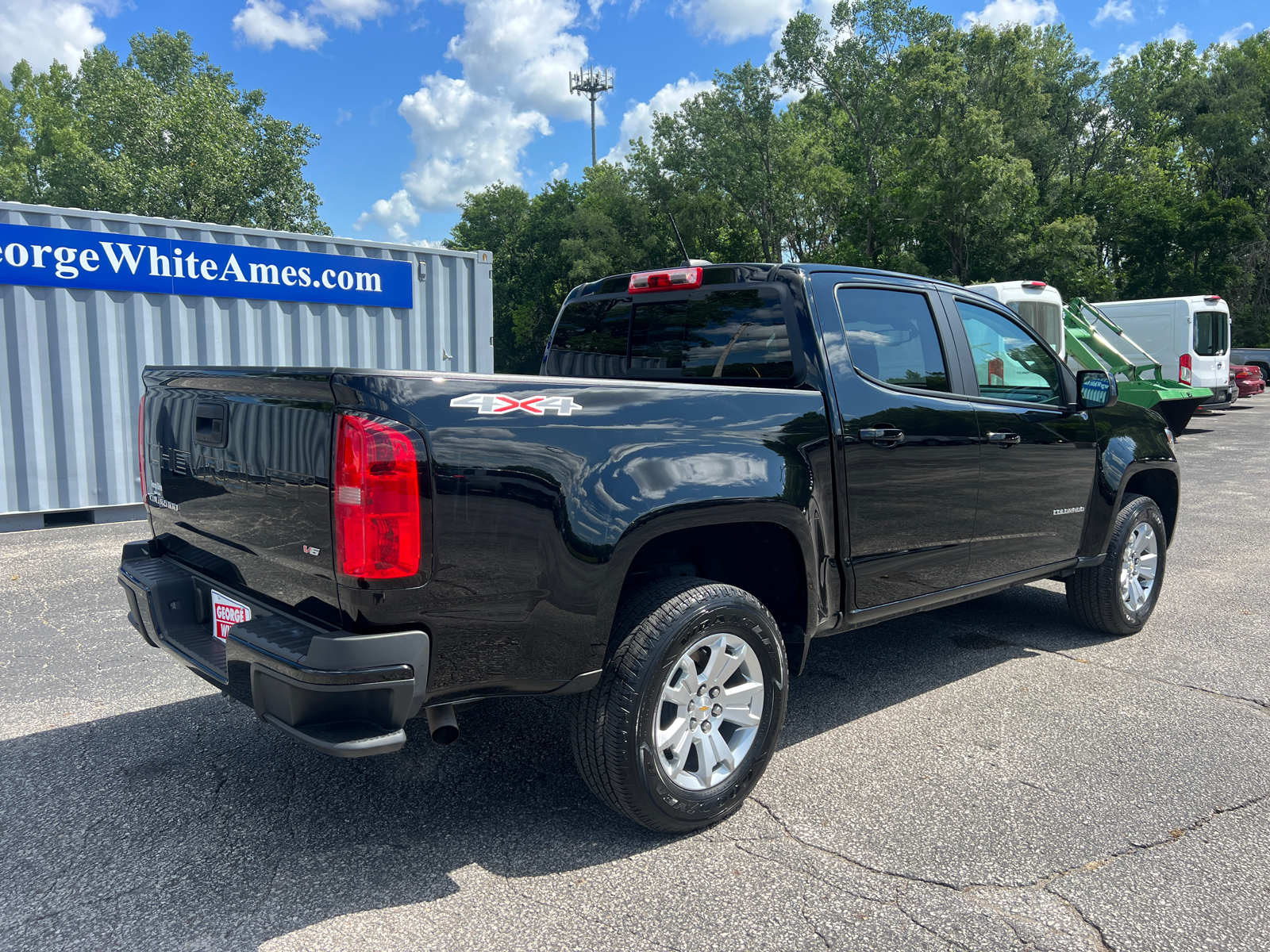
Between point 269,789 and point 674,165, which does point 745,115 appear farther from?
point 269,789

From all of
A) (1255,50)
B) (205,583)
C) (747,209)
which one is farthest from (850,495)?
(1255,50)

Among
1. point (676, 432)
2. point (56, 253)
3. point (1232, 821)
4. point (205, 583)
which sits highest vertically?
point (56, 253)

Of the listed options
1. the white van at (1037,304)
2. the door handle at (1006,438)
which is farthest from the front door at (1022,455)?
the white van at (1037,304)

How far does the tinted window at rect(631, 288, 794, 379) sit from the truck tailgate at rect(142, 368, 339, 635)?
1.70 meters

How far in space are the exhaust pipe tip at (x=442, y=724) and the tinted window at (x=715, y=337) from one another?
5.64 ft

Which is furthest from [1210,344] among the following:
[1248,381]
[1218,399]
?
[1248,381]

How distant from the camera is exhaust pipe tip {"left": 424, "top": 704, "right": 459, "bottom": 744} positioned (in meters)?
2.58

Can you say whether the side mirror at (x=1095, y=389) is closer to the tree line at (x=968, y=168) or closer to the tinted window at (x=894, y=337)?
the tinted window at (x=894, y=337)

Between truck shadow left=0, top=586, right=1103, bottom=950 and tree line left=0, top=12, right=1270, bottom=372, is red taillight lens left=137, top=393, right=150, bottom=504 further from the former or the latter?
tree line left=0, top=12, right=1270, bottom=372

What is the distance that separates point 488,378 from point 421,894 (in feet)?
4.82

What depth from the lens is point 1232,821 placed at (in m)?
3.05

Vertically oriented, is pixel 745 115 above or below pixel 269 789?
above

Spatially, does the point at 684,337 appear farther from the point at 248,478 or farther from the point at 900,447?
the point at 248,478

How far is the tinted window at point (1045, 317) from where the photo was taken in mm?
14609
